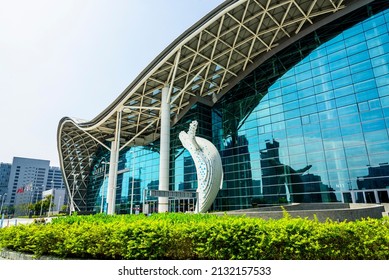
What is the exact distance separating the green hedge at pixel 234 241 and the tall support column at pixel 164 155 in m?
17.2

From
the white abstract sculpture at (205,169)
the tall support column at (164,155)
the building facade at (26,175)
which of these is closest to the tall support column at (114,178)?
the tall support column at (164,155)

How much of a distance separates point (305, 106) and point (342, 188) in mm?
8558

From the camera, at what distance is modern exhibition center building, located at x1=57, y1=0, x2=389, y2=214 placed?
2128cm

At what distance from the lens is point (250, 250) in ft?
17.5

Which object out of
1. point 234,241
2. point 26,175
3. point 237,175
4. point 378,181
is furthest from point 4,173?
point 234,241

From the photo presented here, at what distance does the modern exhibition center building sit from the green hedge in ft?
39.4

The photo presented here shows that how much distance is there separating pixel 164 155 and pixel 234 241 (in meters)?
20.6

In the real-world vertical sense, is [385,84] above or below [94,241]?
above

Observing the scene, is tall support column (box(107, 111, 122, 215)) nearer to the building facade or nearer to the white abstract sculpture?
the white abstract sculpture

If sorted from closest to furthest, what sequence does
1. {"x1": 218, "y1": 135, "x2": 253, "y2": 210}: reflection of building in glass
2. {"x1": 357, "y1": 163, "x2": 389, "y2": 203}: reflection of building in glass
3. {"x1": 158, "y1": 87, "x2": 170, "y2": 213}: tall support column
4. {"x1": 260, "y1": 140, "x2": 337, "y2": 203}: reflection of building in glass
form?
{"x1": 357, "y1": 163, "x2": 389, "y2": 203}: reflection of building in glass → {"x1": 260, "y1": 140, "x2": 337, "y2": 203}: reflection of building in glass → {"x1": 158, "y1": 87, "x2": 170, "y2": 213}: tall support column → {"x1": 218, "y1": 135, "x2": 253, "y2": 210}: reflection of building in glass

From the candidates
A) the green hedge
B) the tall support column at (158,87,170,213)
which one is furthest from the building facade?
the green hedge

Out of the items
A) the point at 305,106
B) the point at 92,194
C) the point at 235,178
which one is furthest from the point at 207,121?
the point at 92,194

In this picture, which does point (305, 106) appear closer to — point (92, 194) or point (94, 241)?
point (94, 241)

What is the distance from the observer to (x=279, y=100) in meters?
26.9
